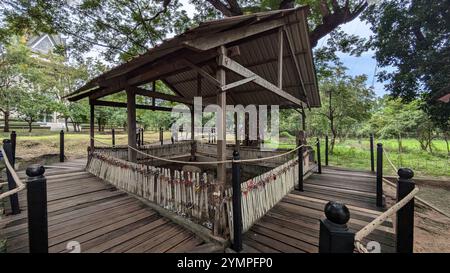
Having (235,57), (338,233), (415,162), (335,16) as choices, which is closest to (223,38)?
(338,233)

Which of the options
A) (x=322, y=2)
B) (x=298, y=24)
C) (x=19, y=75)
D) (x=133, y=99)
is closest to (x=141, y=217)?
(x=133, y=99)

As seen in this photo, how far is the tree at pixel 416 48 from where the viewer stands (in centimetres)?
722

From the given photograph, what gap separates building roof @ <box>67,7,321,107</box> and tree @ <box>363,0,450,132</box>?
3.89 meters

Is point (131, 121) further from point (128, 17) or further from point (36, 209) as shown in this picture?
point (128, 17)

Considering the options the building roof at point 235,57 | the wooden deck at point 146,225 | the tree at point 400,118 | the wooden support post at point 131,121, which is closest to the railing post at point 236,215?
the wooden deck at point 146,225

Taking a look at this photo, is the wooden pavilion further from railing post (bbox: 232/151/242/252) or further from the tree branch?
the tree branch

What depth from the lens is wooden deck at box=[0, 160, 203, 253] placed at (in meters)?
2.71

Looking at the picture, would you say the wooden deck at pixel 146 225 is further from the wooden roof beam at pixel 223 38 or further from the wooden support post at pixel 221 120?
the wooden roof beam at pixel 223 38

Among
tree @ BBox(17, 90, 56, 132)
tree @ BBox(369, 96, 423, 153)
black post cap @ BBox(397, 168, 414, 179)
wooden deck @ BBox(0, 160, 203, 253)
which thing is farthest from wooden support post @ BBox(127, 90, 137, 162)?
tree @ BBox(17, 90, 56, 132)

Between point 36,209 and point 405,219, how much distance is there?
143 inches

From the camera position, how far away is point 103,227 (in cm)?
319
